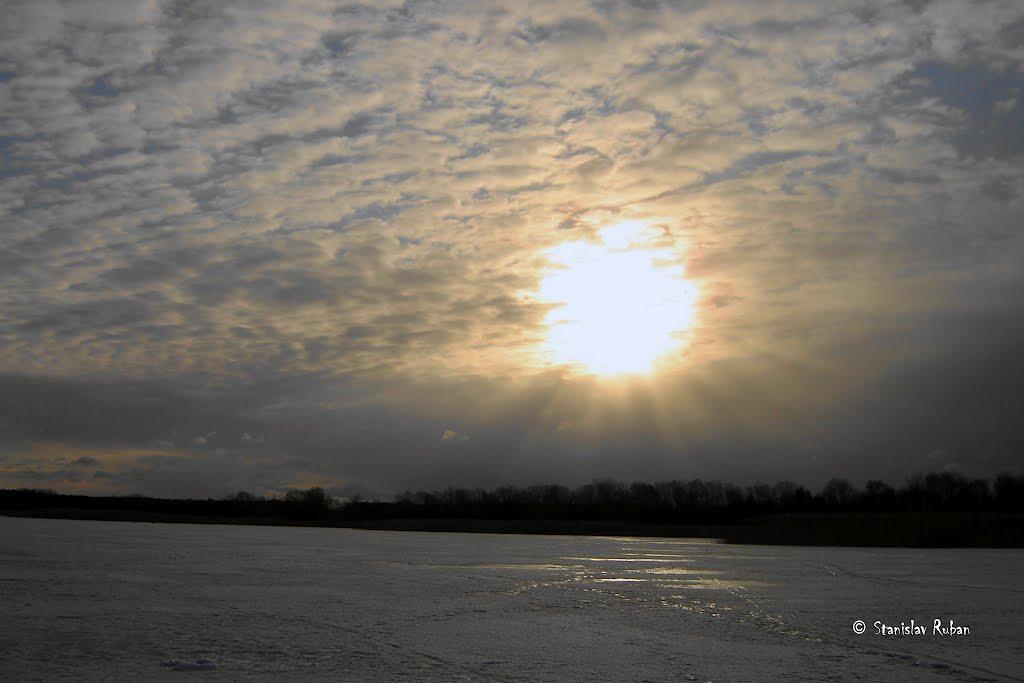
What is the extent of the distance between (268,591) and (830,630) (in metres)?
10.4

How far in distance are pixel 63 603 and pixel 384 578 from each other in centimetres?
810

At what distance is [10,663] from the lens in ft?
31.6

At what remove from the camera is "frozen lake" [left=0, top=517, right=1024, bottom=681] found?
9.98m

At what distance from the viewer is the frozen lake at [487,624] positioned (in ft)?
32.7

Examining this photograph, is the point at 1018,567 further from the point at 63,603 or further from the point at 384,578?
the point at 63,603

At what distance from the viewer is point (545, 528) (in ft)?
314

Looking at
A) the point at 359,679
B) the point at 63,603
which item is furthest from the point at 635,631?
the point at 63,603

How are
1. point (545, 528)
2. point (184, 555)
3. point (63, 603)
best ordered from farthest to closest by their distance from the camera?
point (545, 528)
point (184, 555)
point (63, 603)

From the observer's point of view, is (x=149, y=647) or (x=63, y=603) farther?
(x=63, y=603)

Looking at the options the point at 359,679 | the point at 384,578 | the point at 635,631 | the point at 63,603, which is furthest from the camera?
the point at 384,578

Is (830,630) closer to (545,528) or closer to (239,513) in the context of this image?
(545,528)

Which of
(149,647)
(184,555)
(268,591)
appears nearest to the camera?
(149,647)

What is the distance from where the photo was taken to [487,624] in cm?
1350

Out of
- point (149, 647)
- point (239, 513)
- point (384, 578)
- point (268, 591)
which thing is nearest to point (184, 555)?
point (384, 578)
